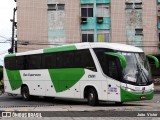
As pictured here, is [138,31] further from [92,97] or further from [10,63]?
[92,97]

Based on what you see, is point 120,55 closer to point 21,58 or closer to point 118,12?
point 21,58

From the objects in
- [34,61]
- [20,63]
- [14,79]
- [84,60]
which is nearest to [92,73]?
[84,60]

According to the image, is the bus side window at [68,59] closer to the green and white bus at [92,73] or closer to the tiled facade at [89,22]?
the green and white bus at [92,73]

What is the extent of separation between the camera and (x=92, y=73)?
20.8 m

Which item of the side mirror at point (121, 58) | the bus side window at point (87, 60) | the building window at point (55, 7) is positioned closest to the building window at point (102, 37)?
the building window at point (55, 7)

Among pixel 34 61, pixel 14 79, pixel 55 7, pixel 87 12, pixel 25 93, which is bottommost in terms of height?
pixel 25 93

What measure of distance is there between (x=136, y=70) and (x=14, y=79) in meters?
11.3

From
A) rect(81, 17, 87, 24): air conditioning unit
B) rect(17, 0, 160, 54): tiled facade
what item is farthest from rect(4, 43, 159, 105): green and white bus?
rect(81, 17, 87, 24): air conditioning unit

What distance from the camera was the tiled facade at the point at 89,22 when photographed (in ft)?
157

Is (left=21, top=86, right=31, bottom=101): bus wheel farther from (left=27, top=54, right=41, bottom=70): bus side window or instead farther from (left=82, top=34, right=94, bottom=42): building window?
(left=82, top=34, right=94, bottom=42): building window

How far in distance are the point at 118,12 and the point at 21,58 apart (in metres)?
23.3

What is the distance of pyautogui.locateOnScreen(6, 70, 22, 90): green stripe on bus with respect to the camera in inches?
1089

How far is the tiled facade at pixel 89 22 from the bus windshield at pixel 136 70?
27704 millimetres

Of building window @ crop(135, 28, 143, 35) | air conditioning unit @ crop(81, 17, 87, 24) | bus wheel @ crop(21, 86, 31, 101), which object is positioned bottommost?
bus wheel @ crop(21, 86, 31, 101)
